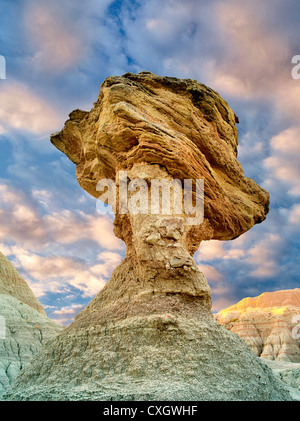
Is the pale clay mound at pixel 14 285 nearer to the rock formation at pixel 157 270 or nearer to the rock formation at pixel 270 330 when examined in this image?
the rock formation at pixel 157 270

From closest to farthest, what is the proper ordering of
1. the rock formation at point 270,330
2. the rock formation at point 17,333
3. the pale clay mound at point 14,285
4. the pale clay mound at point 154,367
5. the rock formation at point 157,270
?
1. the pale clay mound at point 154,367
2. the rock formation at point 157,270
3. the rock formation at point 17,333
4. the pale clay mound at point 14,285
5. the rock formation at point 270,330

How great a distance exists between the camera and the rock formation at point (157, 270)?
646 centimetres

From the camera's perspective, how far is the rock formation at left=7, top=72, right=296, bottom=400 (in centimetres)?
646

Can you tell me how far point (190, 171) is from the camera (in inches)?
383

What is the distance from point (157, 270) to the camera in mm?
7934

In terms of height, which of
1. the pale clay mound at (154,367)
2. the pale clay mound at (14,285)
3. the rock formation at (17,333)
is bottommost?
the pale clay mound at (154,367)

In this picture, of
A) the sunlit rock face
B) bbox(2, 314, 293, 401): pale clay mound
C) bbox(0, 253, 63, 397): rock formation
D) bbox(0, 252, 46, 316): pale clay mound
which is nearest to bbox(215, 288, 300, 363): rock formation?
bbox(0, 252, 46, 316): pale clay mound

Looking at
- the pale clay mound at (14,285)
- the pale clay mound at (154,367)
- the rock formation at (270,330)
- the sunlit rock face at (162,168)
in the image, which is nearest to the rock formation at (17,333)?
the pale clay mound at (14,285)

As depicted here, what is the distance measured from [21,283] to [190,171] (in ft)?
84.7

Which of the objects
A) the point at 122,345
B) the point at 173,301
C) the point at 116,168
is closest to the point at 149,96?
the point at 116,168

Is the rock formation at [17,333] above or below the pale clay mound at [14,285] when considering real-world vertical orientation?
below

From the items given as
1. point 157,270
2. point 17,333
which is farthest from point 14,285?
point 157,270

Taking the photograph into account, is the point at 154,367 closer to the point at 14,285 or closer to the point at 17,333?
the point at 17,333
